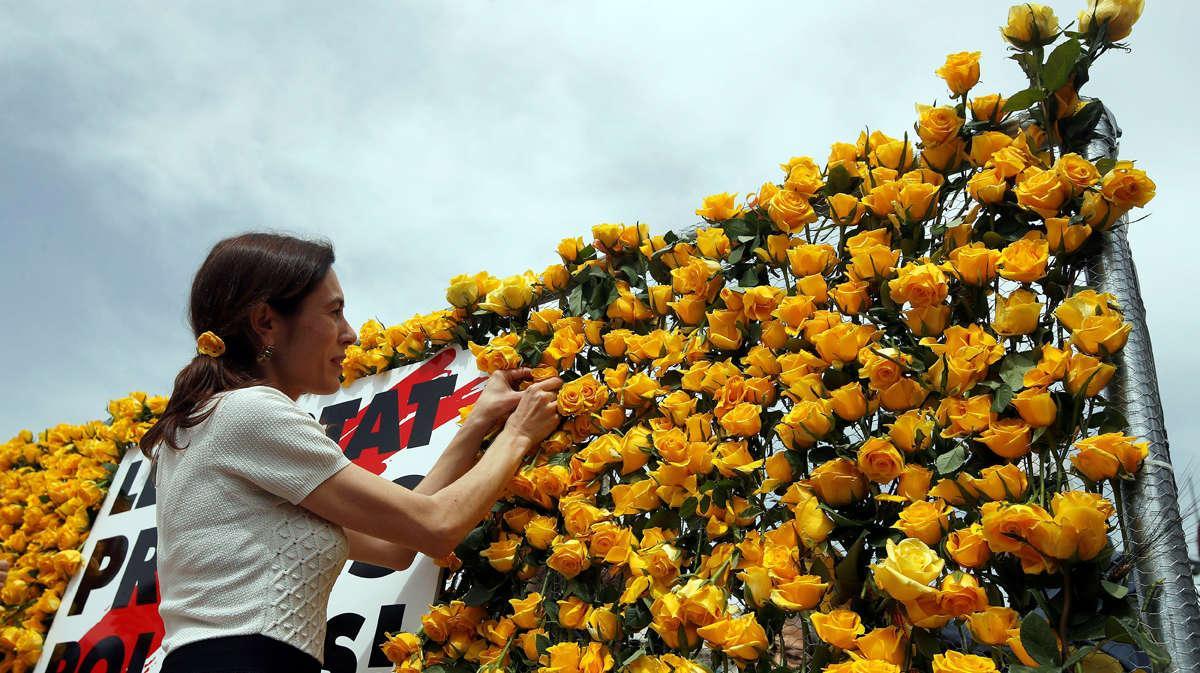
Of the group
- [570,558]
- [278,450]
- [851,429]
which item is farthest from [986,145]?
[278,450]

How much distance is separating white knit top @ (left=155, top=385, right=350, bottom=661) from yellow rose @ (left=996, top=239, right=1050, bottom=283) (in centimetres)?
103

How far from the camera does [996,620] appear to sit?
39.7 inches

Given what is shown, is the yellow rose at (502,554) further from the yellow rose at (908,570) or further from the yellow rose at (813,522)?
the yellow rose at (908,570)

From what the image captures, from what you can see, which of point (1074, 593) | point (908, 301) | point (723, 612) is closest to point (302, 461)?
point (723, 612)

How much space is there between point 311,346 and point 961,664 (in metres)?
1.21

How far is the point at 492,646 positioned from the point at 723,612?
0.61m

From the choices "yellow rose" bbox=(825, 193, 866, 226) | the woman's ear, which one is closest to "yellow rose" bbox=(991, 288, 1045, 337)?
"yellow rose" bbox=(825, 193, 866, 226)

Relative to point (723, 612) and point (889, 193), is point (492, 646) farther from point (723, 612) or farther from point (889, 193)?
point (889, 193)

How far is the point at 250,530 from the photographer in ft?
4.57

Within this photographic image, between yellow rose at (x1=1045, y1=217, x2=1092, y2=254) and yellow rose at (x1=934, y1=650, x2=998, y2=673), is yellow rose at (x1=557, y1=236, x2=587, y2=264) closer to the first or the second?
A: yellow rose at (x1=1045, y1=217, x2=1092, y2=254)

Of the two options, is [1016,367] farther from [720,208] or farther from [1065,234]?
[720,208]

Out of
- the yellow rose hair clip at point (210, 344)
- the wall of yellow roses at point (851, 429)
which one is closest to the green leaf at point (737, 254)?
the wall of yellow roses at point (851, 429)

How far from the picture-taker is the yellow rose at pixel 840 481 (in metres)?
1.19

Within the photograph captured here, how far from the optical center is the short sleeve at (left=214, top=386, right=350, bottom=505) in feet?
4.53
